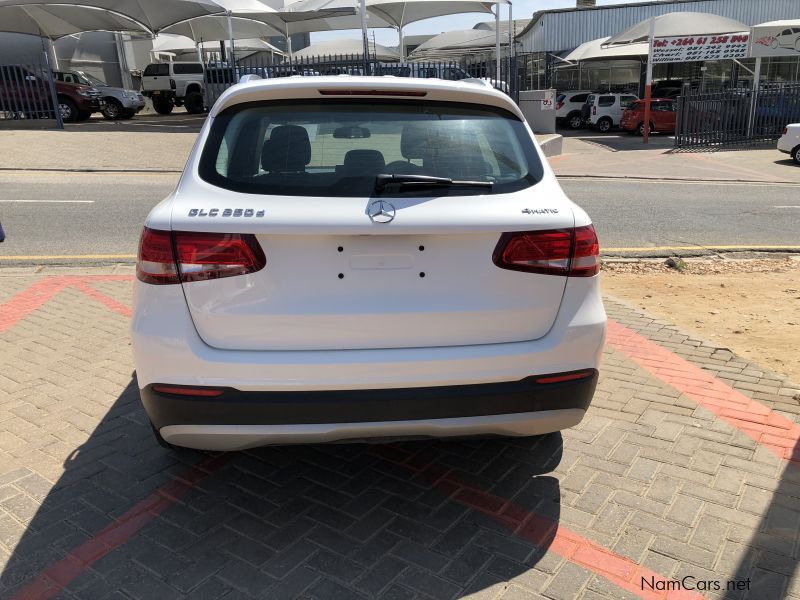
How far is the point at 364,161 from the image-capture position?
9.57 feet

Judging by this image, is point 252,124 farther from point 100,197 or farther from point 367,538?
point 100,197

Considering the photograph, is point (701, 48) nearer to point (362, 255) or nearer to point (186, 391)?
point (362, 255)

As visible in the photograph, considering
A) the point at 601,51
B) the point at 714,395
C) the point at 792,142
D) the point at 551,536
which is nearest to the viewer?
the point at 551,536

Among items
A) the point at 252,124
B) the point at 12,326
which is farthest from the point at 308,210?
the point at 12,326

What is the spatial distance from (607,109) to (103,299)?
25.6m

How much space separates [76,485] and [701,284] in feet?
19.2

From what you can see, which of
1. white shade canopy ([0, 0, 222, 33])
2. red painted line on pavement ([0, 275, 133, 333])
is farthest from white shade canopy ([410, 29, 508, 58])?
red painted line on pavement ([0, 275, 133, 333])

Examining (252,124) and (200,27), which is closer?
(252,124)

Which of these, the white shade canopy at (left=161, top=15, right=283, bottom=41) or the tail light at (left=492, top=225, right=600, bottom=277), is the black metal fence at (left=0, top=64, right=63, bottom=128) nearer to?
the white shade canopy at (left=161, top=15, right=283, bottom=41)

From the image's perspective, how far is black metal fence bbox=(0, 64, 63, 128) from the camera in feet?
69.0

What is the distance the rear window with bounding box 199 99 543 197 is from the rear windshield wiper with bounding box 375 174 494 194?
0.20 ft

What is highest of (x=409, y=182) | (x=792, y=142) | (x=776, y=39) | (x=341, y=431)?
(x=776, y=39)

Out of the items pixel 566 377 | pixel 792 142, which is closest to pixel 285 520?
pixel 566 377

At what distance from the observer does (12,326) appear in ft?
17.9
